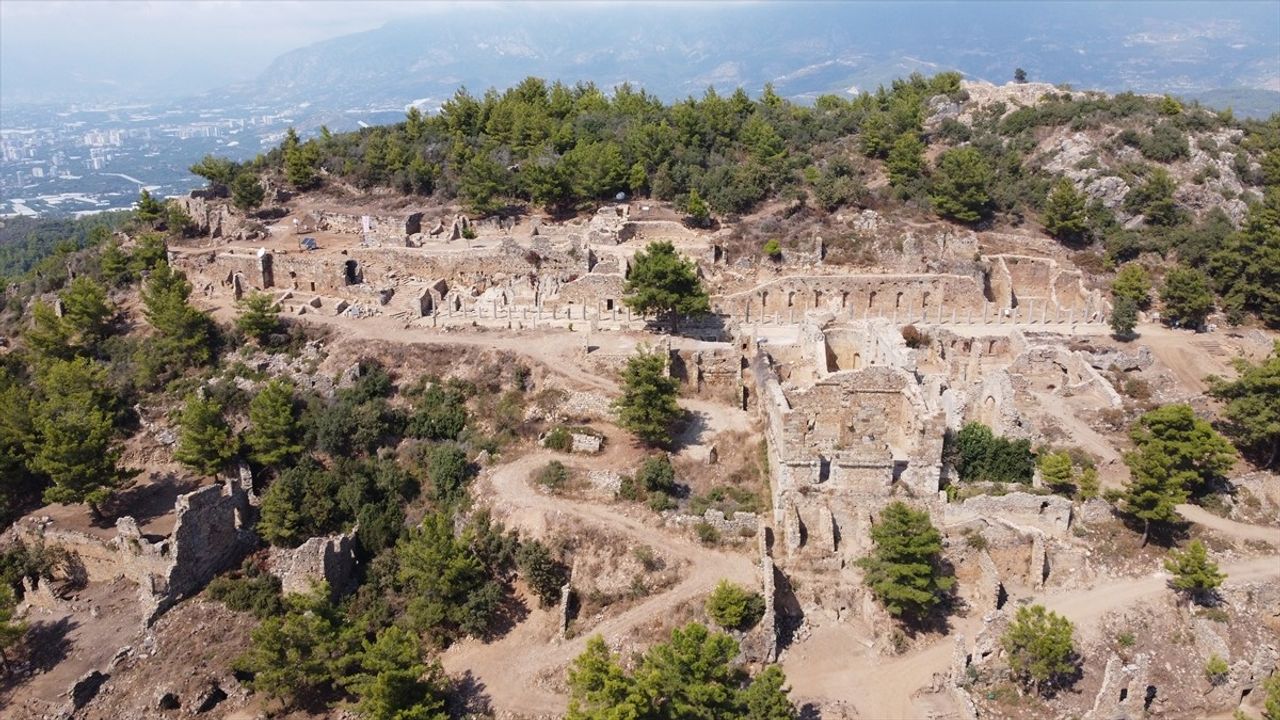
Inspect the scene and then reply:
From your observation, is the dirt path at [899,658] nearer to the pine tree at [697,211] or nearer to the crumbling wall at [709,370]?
the crumbling wall at [709,370]

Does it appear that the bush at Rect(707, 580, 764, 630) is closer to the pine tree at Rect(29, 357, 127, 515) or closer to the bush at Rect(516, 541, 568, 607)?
the bush at Rect(516, 541, 568, 607)

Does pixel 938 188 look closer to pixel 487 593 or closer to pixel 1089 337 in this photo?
pixel 1089 337

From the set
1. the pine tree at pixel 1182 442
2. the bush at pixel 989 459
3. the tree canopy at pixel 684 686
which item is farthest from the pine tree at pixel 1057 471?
the tree canopy at pixel 684 686

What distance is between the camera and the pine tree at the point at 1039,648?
24500mm

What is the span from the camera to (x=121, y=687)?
1076 inches

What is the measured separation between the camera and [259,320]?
4291 cm

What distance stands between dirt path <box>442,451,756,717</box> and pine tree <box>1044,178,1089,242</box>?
35.5 metres

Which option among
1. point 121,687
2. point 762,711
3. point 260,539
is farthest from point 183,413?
point 762,711

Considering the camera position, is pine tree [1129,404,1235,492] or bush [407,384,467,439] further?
bush [407,384,467,439]

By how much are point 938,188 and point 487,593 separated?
39.6m

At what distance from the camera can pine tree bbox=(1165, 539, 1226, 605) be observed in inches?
1040

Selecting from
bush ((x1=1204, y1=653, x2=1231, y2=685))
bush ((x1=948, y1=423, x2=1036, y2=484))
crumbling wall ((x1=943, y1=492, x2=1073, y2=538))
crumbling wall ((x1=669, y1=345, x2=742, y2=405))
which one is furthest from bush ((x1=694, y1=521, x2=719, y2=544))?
bush ((x1=1204, y1=653, x2=1231, y2=685))

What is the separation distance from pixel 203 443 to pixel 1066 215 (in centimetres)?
5014

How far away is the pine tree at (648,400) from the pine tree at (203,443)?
17324mm
